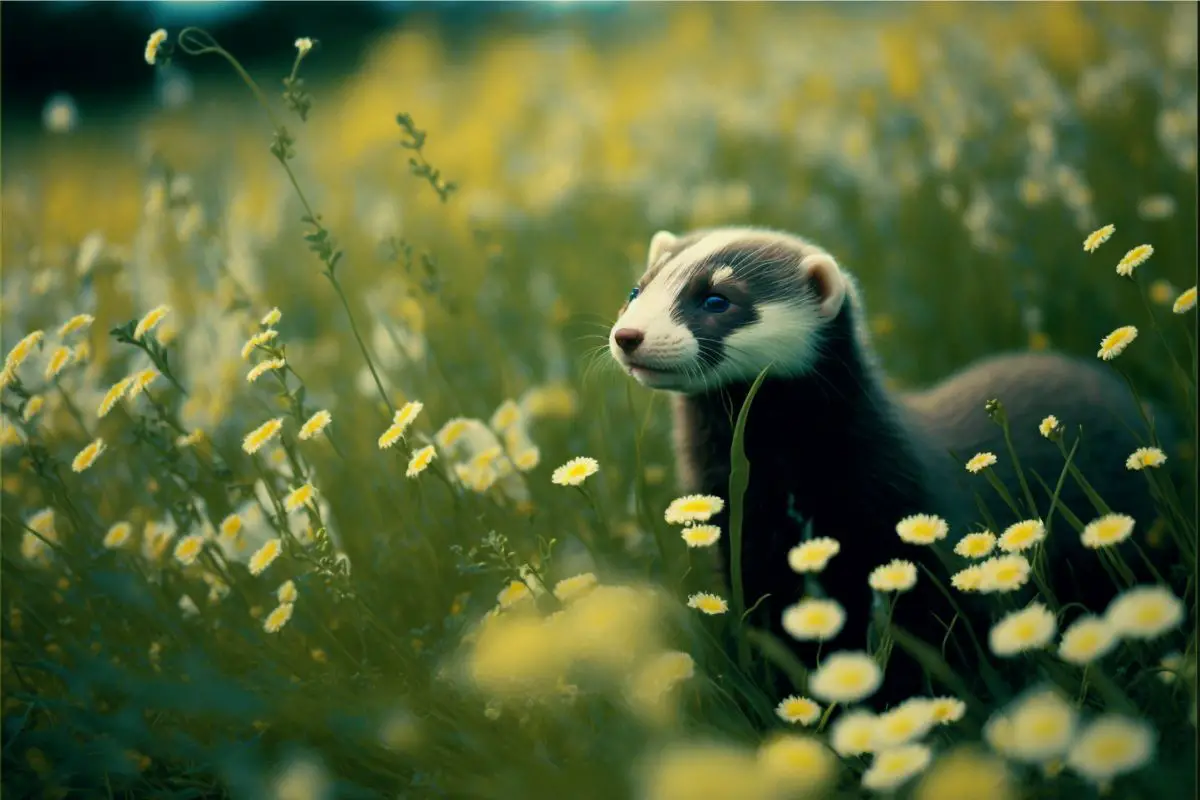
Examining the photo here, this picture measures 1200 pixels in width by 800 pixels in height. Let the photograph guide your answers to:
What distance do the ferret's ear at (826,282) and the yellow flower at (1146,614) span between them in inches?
51.3

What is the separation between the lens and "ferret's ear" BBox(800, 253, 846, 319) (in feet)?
8.77

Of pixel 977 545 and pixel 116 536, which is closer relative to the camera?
pixel 977 545

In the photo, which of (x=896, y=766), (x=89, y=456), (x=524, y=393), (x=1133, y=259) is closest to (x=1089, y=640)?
(x=896, y=766)

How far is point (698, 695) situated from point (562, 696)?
0.98ft

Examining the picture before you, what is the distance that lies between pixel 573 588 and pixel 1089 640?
45.0 inches

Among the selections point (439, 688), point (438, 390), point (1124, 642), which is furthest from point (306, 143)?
point (1124, 642)

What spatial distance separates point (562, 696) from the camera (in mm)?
2178

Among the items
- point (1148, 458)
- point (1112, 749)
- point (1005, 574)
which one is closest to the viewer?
point (1112, 749)

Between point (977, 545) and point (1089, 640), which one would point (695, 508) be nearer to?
point (977, 545)

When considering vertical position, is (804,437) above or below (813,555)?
below

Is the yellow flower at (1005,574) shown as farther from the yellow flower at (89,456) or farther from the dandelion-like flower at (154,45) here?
the dandelion-like flower at (154,45)

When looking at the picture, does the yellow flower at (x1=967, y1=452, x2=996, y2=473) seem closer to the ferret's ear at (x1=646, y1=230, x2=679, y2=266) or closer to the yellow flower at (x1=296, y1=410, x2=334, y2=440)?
the ferret's ear at (x1=646, y1=230, x2=679, y2=266)

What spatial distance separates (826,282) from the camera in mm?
2691

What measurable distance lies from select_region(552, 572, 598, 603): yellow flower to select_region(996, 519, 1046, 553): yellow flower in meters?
0.93
